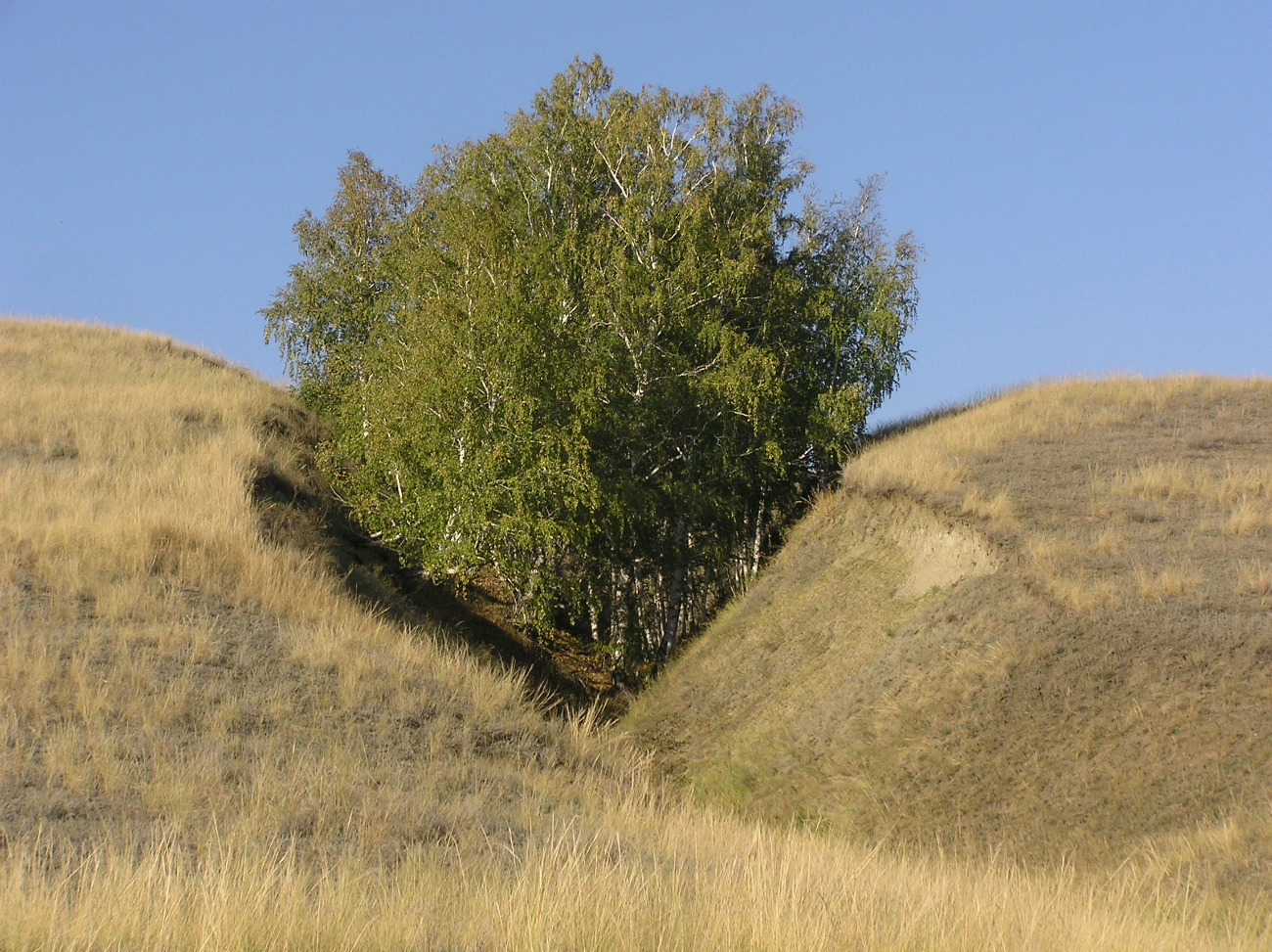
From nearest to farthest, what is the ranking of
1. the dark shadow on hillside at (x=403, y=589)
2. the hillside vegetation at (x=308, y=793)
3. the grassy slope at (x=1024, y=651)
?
1. the hillside vegetation at (x=308, y=793)
2. the grassy slope at (x=1024, y=651)
3. the dark shadow on hillside at (x=403, y=589)

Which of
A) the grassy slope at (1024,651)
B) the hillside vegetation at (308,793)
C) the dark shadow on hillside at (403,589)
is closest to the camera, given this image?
the hillside vegetation at (308,793)

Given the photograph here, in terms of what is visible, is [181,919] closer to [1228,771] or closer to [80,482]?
[1228,771]

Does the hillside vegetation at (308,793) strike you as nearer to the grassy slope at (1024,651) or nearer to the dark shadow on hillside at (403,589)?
the dark shadow on hillside at (403,589)

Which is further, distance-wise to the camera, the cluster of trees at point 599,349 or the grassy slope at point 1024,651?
the cluster of trees at point 599,349

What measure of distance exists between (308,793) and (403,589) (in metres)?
17.2

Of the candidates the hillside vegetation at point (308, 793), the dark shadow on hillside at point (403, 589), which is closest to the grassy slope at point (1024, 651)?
the hillside vegetation at point (308, 793)

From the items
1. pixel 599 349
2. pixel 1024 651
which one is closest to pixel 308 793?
pixel 1024 651

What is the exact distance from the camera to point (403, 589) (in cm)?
2786

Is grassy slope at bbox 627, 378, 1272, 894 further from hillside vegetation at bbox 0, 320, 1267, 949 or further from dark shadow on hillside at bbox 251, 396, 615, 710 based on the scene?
dark shadow on hillside at bbox 251, 396, 615, 710

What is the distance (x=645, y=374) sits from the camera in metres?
25.8

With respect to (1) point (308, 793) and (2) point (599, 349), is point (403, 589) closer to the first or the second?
(2) point (599, 349)

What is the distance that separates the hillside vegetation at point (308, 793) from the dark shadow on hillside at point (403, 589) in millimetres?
263

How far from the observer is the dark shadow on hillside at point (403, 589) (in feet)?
73.8

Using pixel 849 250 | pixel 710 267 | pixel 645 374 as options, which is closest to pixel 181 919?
pixel 645 374
